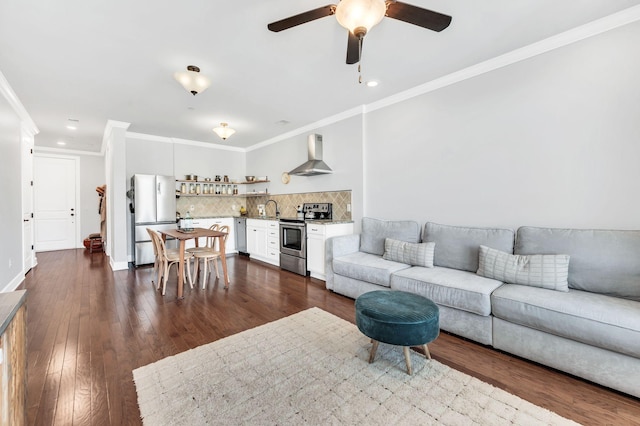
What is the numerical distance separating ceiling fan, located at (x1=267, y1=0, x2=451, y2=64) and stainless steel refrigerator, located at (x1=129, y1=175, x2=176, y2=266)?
4.62 meters

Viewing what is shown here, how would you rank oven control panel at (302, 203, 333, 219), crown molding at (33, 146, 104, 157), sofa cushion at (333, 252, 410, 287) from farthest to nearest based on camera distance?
crown molding at (33, 146, 104, 157)
oven control panel at (302, 203, 333, 219)
sofa cushion at (333, 252, 410, 287)

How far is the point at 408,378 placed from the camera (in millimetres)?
1900

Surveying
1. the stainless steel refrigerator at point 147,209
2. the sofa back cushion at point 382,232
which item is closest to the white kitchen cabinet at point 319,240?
the sofa back cushion at point 382,232

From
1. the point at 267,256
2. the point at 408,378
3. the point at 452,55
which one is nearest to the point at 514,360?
the point at 408,378

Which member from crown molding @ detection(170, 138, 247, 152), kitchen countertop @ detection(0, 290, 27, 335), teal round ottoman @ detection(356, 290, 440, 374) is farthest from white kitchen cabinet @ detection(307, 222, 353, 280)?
crown molding @ detection(170, 138, 247, 152)

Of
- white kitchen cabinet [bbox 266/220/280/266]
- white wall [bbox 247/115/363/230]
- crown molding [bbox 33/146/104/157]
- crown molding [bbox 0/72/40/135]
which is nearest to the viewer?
crown molding [bbox 0/72/40/135]

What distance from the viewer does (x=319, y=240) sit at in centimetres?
425

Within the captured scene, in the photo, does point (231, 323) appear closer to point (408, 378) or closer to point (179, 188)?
point (408, 378)

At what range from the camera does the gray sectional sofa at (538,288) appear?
5.90ft

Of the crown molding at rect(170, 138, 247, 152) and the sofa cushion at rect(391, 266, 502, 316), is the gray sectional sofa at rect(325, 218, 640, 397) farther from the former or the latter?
the crown molding at rect(170, 138, 247, 152)

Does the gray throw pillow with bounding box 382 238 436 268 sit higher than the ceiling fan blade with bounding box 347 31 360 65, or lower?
lower

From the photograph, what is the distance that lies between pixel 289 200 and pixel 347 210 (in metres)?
1.75

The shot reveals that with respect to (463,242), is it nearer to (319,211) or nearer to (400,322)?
(400,322)

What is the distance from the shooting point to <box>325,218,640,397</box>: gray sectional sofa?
1797 millimetres
